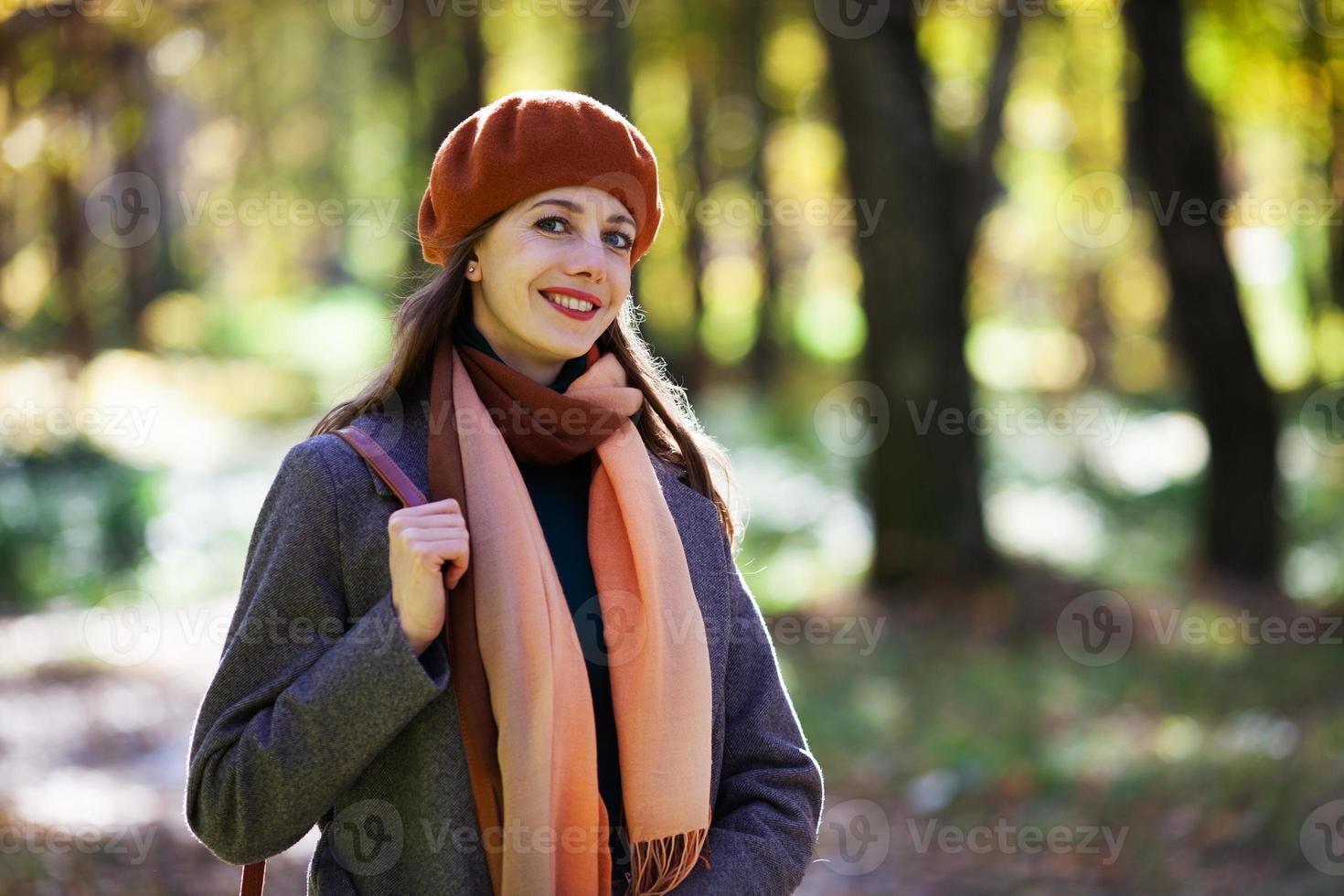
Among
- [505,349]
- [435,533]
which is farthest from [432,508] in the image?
[505,349]

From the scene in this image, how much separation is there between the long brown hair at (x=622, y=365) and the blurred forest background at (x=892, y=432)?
28 cm

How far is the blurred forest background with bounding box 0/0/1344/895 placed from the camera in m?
7.04

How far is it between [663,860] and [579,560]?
553 mm

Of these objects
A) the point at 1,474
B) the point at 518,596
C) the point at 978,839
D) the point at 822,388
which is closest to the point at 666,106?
the point at 822,388

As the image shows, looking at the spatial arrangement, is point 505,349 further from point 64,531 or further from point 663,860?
point 64,531

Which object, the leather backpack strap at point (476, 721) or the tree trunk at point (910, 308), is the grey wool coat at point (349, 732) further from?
the tree trunk at point (910, 308)

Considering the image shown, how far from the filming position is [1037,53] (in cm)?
2073

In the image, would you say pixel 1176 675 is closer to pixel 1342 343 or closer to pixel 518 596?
pixel 518 596

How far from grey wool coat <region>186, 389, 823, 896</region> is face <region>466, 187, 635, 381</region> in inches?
10.0

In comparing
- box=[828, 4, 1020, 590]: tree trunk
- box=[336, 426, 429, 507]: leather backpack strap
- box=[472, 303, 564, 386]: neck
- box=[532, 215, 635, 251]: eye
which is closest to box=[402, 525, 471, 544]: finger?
box=[336, 426, 429, 507]: leather backpack strap

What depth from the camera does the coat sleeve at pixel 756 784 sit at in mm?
2510

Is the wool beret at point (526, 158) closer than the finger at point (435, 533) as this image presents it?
No

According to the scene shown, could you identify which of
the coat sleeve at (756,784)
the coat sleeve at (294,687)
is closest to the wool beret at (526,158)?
the coat sleeve at (294,687)

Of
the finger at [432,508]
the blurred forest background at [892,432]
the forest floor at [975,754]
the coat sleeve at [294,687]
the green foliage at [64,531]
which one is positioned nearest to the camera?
the coat sleeve at [294,687]
